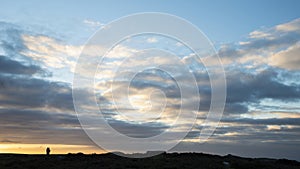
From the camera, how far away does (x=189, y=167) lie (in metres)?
42.9

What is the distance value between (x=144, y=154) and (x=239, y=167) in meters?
15.1

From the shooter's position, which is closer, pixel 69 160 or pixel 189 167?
pixel 189 167

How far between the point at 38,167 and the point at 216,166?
69.7 feet

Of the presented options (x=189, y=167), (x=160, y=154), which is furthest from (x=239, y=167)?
(x=160, y=154)

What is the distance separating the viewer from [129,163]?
44.9m

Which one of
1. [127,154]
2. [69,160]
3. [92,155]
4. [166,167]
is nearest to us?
[166,167]

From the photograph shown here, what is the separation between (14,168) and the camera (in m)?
43.0

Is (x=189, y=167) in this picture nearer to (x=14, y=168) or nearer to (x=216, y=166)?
(x=216, y=166)

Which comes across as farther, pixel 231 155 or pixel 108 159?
pixel 231 155

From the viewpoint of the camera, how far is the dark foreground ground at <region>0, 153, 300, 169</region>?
142 feet

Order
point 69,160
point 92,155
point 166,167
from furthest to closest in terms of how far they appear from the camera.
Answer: point 92,155, point 69,160, point 166,167

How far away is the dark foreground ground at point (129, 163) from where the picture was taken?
43406 mm

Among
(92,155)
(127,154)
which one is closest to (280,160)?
(127,154)

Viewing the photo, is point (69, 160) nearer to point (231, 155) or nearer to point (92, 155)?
point (92, 155)
